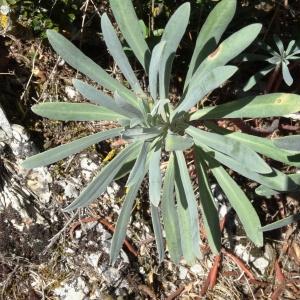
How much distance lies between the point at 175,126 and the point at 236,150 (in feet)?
0.85

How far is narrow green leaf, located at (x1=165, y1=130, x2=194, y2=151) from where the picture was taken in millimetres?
1462

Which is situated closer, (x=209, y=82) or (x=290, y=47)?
(x=209, y=82)

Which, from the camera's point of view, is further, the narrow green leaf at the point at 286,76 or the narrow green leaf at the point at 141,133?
the narrow green leaf at the point at 286,76

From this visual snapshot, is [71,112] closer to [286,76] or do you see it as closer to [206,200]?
[206,200]

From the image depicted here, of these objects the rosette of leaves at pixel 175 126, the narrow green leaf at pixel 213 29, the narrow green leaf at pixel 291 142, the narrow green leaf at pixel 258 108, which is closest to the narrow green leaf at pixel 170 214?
the rosette of leaves at pixel 175 126

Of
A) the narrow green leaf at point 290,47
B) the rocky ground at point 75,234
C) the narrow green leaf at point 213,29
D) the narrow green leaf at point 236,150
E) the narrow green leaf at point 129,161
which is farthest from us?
the rocky ground at point 75,234

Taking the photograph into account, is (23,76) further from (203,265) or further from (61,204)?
(203,265)

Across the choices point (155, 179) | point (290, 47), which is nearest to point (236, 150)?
point (155, 179)

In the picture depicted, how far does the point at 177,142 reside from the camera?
1509 millimetres

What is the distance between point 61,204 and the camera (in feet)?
7.54

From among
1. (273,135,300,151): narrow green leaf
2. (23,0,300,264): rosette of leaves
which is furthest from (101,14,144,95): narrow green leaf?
(273,135,300,151): narrow green leaf

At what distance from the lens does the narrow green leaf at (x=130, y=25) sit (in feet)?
5.41

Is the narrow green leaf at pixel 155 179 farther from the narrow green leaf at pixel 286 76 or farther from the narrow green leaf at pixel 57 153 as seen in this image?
the narrow green leaf at pixel 286 76

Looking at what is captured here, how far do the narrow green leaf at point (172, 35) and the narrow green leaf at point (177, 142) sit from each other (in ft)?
0.51
